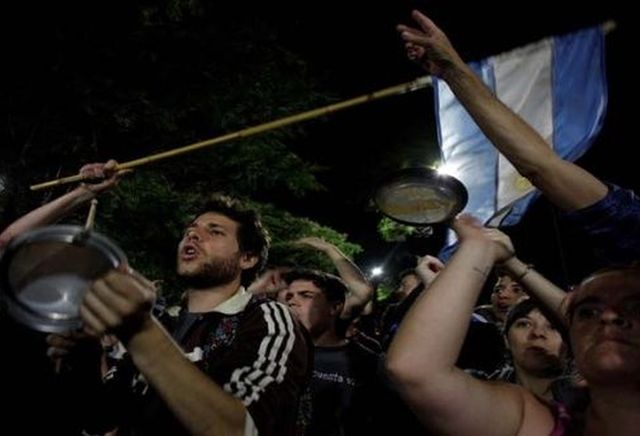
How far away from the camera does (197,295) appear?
3.42 meters

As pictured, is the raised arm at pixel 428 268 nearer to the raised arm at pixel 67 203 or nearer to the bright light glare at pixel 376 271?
the raised arm at pixel 67 203

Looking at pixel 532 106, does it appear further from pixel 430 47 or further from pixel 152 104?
pixel 152 104

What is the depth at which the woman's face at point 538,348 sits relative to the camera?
12.6 feet

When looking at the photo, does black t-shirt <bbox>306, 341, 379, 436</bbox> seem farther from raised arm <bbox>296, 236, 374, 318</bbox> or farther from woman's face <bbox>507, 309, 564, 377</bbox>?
woman's face <bbox>507, 309, 564, 377</bbox>

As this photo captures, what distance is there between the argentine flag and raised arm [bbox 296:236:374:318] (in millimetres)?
1079

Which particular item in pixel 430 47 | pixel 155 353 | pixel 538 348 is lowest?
pixel 538 348

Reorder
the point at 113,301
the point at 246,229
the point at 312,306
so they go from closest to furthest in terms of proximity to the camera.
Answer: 1. the point at 113,301
2. the point at 246,229
3. the point at 312,306

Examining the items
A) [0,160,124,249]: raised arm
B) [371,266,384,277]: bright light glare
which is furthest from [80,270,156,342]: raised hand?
[371,266,384,277]: bright light glare

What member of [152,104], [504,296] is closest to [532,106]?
[504,296]

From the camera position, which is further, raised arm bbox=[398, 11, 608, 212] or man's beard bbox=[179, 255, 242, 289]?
man's beard bbox=[179, 255, 242, 289]

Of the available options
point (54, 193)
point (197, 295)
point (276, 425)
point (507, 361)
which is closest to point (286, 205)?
point (54, 193)

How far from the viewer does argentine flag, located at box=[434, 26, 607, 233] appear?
492cm

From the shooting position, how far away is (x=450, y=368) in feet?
6.79

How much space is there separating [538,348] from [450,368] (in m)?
1.96
